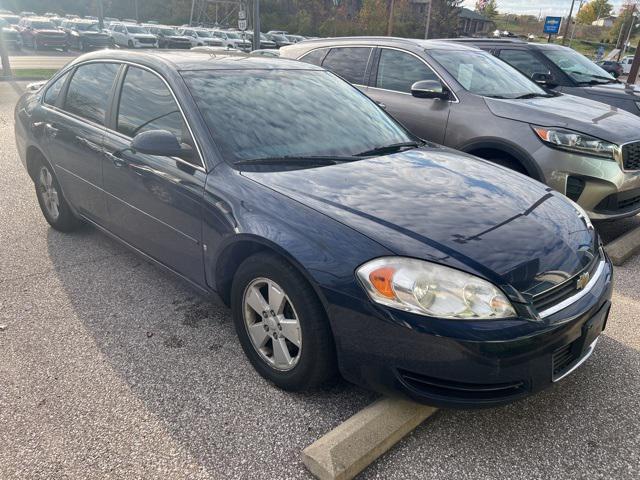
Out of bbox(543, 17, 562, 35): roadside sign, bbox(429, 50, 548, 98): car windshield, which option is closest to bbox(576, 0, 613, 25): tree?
bbox(543, 17, 562, 35): roadside sign

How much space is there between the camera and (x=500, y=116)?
4746 millimetres

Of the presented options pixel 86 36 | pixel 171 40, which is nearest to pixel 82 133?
pixel 171 40

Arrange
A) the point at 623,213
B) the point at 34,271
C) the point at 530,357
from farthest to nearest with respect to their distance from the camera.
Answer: the point at 623,213
the point at 34,271
the point at 530,357

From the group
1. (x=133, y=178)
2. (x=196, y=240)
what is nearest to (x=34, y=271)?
(x=133, y=178)

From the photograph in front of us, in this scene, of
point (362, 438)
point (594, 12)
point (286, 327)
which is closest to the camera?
point (362, 438)

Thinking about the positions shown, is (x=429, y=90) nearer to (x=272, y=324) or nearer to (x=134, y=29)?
(x=272, y=324)

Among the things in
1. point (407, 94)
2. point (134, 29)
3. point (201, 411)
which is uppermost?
point (407, 94)

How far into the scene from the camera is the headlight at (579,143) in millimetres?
4348

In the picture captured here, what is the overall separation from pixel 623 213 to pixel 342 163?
289 cm

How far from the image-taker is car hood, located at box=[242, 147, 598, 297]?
213cm

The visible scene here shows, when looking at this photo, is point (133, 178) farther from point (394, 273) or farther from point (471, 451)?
point (471, 451)

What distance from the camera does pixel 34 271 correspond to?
383cm

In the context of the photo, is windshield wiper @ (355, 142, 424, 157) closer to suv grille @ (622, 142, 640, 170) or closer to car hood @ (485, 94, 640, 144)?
car hood @ (485, 94, 640, 144)

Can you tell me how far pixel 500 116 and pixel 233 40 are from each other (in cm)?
3234
